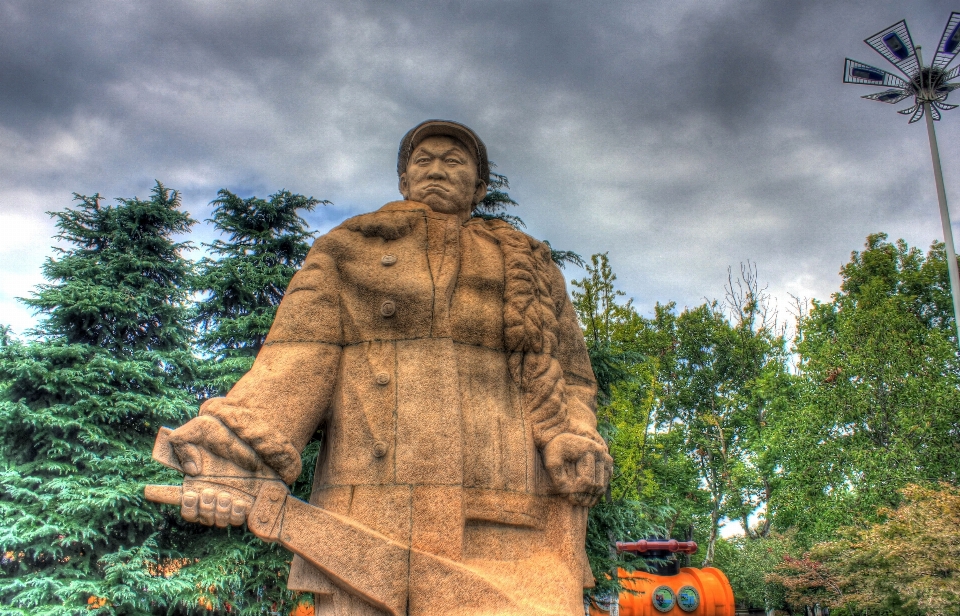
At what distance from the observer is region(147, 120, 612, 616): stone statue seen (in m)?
3.91

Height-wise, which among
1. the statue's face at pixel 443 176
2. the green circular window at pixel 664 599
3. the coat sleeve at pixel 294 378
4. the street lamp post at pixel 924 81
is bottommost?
the green circular window at pixel 664 599

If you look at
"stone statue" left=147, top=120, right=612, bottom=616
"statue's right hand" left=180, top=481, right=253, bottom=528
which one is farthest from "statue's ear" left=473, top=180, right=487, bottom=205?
"statue's right hand" left=180, top=481, right=253, bottom=528

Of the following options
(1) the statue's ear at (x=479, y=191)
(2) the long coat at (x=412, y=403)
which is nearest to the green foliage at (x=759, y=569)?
(1) the statue's ear at (x=479, y=191)

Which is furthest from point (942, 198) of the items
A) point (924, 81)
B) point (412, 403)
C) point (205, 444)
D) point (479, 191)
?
point (205, 444)

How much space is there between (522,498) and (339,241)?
7.09 feet

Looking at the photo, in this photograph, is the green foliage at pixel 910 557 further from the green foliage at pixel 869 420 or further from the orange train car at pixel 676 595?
the orange train car at pixel 676 595

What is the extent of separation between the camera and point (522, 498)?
4422 mm

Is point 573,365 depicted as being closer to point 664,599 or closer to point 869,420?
point 664,599

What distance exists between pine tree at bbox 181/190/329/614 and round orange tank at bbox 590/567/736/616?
34.6 ft

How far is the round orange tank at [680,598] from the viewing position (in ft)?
60.0

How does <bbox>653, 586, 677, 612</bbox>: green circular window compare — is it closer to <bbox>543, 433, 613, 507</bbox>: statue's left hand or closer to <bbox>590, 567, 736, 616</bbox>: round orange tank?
<bbox>590, 567, 736, 616</bbox>: round orange tank

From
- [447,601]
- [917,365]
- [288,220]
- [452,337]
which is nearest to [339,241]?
[452,337]

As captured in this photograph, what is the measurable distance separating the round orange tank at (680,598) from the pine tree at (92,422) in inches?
475

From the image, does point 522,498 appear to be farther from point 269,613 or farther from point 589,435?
point 269,613
